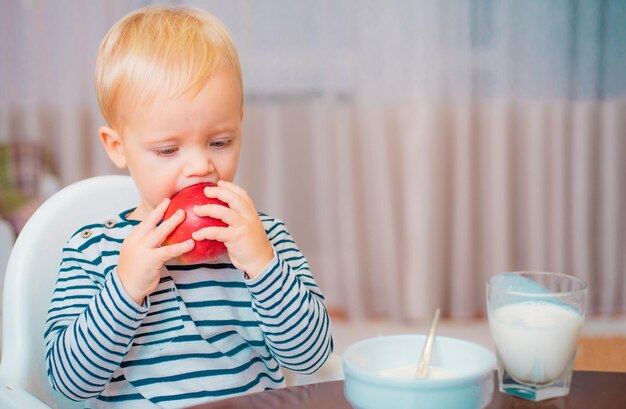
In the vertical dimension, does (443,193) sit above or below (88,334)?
below

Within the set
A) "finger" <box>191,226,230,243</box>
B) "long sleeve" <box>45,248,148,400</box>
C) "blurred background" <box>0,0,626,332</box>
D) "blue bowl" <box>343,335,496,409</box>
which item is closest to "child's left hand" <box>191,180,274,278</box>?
"finger" <box>191,226,230,243</box>

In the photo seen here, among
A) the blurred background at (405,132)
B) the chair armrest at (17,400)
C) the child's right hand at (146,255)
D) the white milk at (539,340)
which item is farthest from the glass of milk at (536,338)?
the blurred background at (405,132)

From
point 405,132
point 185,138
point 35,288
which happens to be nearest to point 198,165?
point 185,138

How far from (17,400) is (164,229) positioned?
0.26 m

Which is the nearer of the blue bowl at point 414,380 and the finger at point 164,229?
the blue bowl at point 414,380

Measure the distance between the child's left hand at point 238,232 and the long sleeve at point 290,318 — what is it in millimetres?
16

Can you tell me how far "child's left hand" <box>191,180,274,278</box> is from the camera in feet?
3.12

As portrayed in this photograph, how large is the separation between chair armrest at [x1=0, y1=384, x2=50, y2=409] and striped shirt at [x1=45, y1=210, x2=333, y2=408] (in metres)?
0.06

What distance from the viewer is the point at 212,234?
95cm

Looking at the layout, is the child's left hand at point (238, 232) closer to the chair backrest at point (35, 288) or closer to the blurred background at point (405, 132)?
the chair backrest at point (35, 288)

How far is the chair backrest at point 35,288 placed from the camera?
3.40 ft

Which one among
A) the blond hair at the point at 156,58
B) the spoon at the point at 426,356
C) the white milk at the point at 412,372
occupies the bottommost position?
the white milk at the point at 412,372

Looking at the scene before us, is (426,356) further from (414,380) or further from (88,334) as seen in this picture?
(88,334)

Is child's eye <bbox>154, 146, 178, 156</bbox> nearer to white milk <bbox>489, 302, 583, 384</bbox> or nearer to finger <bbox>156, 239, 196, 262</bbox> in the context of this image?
finger <bbox>156, 239, 196, 262</bbox>
